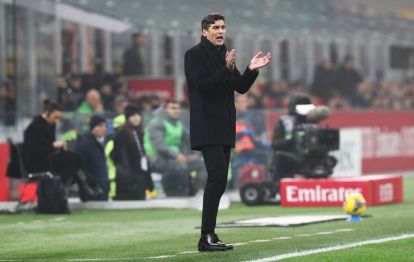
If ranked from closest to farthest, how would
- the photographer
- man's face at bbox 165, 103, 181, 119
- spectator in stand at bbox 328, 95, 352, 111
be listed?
the photographer, man's face at bbox 165, 103, 181, 119, spectator in stand at bbox 328, 95, 352, 111

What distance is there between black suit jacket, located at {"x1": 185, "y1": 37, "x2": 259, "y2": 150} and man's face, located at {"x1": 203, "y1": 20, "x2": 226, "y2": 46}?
0.05 m

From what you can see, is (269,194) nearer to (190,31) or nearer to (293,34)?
(190,31)

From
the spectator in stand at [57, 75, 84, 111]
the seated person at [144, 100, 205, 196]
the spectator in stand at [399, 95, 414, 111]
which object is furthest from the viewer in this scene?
the spectator in stand at [399, 95, 414, 111]

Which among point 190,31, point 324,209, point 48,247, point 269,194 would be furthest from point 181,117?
point 48,247

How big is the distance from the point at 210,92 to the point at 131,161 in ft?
30.8

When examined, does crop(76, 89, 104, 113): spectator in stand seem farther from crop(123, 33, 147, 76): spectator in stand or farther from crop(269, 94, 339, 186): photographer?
crop(123, 33, 147, 76): spectator in stand

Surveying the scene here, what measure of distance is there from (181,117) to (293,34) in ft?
34.6

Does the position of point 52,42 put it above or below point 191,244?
above

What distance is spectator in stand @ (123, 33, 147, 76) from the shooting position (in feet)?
90.4

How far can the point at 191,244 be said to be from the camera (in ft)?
41.5

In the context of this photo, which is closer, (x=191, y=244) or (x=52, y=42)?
(x=191, y=244)

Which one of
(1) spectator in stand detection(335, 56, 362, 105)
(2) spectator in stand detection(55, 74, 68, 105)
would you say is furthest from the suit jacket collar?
(1) spectator in stand detection(335, 56, 362, 105)

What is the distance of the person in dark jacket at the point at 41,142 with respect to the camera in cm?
1981

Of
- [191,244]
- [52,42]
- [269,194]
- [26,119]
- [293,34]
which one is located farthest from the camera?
[293,34]
